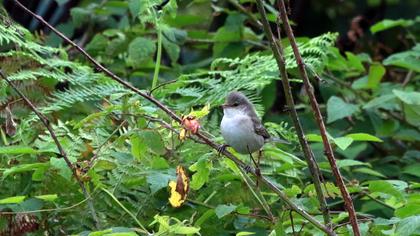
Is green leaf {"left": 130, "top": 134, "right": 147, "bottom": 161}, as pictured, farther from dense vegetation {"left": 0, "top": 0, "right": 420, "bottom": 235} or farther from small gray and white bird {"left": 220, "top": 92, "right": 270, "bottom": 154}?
small gray and white bird {"left": 220, "top": 92, "right": 270, "bottom": 154}

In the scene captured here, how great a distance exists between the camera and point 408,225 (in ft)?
8.92

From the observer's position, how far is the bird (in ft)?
11.4

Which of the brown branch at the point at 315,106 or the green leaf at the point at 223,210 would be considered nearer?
the brown branch at the point at 315,106

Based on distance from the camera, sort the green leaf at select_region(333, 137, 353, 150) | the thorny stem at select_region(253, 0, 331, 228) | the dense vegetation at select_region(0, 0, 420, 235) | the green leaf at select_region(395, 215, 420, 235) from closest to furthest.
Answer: the thorny stem at select_region(253, 0, 331, 228) < the green leaf at select_region(395, 215, 420, 235) < the dense vegetation at select_region(0, 0, 420, 235) < the green leaf at select_region(333, 137, 353, 150)

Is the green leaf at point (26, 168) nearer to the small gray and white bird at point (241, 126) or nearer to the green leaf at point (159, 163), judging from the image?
the green leaf at point (159, 163)

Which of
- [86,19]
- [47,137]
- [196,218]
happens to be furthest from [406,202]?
[86,19]

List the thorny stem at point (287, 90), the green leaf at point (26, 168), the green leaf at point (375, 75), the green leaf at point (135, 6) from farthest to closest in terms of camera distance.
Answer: the green leaf at point (375, 75)
the green leaf at point (135, 6)
the green leaf at point (26, 168)
the thorny stem at point (287, 90)

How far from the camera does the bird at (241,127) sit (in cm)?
348

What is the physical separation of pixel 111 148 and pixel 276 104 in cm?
309

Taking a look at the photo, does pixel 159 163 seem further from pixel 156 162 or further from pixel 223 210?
pixel 223 210

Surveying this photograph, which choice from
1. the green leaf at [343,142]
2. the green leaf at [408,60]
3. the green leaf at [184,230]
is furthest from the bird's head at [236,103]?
the green leaf at [408,60]

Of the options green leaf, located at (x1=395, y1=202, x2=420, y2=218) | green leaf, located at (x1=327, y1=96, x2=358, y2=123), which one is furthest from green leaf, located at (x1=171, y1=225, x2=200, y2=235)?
green leaf, located at (x1=327, y1=96, x2=358, y2=123)

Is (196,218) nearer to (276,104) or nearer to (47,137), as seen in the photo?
(47,137)

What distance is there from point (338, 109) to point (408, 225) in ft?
6.96
